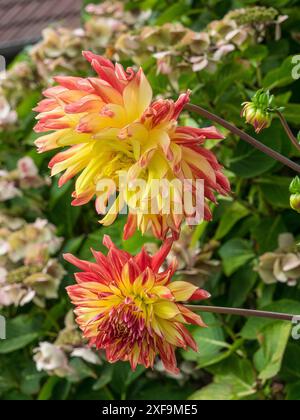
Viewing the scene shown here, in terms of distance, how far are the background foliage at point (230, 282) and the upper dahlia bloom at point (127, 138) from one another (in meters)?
0.59

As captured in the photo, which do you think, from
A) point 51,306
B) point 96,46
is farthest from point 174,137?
point 96,46

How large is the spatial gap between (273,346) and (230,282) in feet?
0.84

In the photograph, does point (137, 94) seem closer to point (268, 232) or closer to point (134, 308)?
point (134, 308)

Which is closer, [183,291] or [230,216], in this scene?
[183,291]

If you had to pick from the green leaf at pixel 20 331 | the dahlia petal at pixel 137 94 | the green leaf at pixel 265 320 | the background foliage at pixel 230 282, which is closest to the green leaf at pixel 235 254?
the background foliage at pixel 230 282

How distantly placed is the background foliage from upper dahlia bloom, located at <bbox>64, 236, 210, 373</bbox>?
1.64 ft

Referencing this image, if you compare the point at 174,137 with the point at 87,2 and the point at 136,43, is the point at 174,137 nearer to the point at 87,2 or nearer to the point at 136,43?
the point at 136,43

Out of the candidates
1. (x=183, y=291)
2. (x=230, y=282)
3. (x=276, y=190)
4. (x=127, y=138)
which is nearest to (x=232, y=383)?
(x=230, y=282)

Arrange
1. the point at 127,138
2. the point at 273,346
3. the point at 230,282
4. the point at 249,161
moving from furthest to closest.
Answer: the point at 230,282 → the point at 249,161 → the point at 273,346 → the point at 127,138

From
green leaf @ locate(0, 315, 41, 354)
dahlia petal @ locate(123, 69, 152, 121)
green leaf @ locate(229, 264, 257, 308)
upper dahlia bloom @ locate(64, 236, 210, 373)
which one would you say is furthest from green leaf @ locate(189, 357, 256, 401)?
dahlia petal @ locate(123, 69, 152, 121)

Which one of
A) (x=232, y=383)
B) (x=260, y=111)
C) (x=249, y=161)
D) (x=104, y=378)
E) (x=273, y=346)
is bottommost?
(x=104, y=378)

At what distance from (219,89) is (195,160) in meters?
0.75

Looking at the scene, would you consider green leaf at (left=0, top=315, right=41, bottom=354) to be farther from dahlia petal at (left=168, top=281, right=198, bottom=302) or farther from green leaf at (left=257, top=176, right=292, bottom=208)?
dahlia petal at (left=168, top=281, right=198, bottom=302)

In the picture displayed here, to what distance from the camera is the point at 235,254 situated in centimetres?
141
